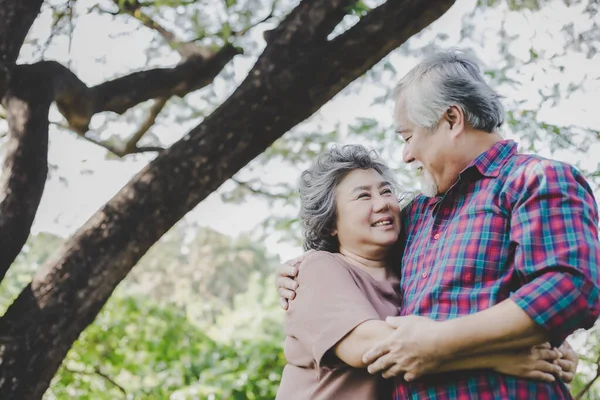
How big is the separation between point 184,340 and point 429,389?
328 cm

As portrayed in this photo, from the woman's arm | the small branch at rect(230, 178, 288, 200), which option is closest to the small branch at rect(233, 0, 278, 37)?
the small branch at rect(230, 178, 288, 200)

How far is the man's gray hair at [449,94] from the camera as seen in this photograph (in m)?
1.62

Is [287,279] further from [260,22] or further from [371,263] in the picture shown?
[260,22]

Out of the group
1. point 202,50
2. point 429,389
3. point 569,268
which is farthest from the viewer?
point 202,50

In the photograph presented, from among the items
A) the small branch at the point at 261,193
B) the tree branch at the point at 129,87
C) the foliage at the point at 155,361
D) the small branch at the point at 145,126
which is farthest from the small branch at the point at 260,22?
the foliage at the point at 155,361

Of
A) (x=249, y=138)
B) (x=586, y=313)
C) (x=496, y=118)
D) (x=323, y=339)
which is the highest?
(x=249, y=138)

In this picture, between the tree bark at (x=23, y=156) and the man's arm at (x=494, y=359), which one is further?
the tree bark at (x=23, y=156)

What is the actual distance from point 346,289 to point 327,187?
38cm

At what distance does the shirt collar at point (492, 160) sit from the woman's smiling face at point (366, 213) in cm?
27

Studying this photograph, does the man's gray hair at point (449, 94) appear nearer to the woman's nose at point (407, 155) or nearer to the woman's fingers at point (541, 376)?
the woman's nose at point (407, 155)

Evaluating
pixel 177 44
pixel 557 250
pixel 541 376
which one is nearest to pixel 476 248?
pixel 557 250

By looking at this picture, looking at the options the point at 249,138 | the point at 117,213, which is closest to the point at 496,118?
the point at 249,138

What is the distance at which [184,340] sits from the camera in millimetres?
4508

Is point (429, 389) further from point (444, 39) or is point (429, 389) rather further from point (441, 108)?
point (444, 39)
